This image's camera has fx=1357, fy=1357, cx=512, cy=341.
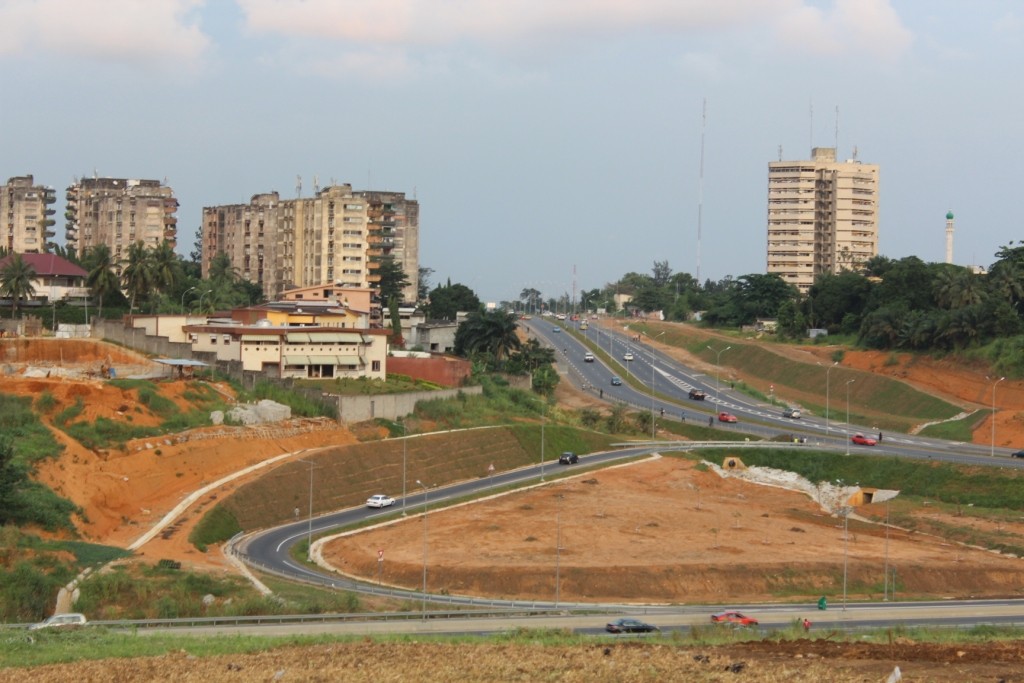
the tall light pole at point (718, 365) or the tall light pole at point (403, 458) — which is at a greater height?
the tall light pole at point (718, 365)

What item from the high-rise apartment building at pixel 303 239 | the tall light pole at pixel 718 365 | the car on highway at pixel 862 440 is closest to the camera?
the car on highway at pixel 862 440

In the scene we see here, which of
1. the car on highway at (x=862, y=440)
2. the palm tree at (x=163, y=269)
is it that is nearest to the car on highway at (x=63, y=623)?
the car on highway at (x=862, y=440)

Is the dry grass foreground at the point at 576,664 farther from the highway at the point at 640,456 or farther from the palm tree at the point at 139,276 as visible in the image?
the palm tree at the point at 139,276

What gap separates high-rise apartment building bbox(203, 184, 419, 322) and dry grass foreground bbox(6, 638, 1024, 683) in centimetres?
10457

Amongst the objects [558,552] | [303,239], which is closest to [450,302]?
[303,239]

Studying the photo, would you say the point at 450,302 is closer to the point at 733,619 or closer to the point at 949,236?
the point at 949,236

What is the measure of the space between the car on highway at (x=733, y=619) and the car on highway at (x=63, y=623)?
23.1 metres

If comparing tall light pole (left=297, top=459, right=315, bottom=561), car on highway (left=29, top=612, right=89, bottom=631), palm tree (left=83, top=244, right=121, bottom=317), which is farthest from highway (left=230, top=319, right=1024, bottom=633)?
palm tree (left=83, top=244, right=121, bottom=317)

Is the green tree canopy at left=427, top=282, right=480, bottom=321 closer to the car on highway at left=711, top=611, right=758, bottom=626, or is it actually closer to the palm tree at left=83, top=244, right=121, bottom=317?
the palm tree at left=83, top=244, right=121, bottom=317

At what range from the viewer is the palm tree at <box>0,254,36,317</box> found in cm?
11150

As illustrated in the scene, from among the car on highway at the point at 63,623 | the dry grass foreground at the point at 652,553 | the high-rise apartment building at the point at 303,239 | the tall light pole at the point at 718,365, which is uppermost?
the high-rise apartment building at the point at 303,239

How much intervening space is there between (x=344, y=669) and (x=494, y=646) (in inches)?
217

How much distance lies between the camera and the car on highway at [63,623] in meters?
A: 43.9

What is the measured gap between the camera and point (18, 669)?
36219mm
